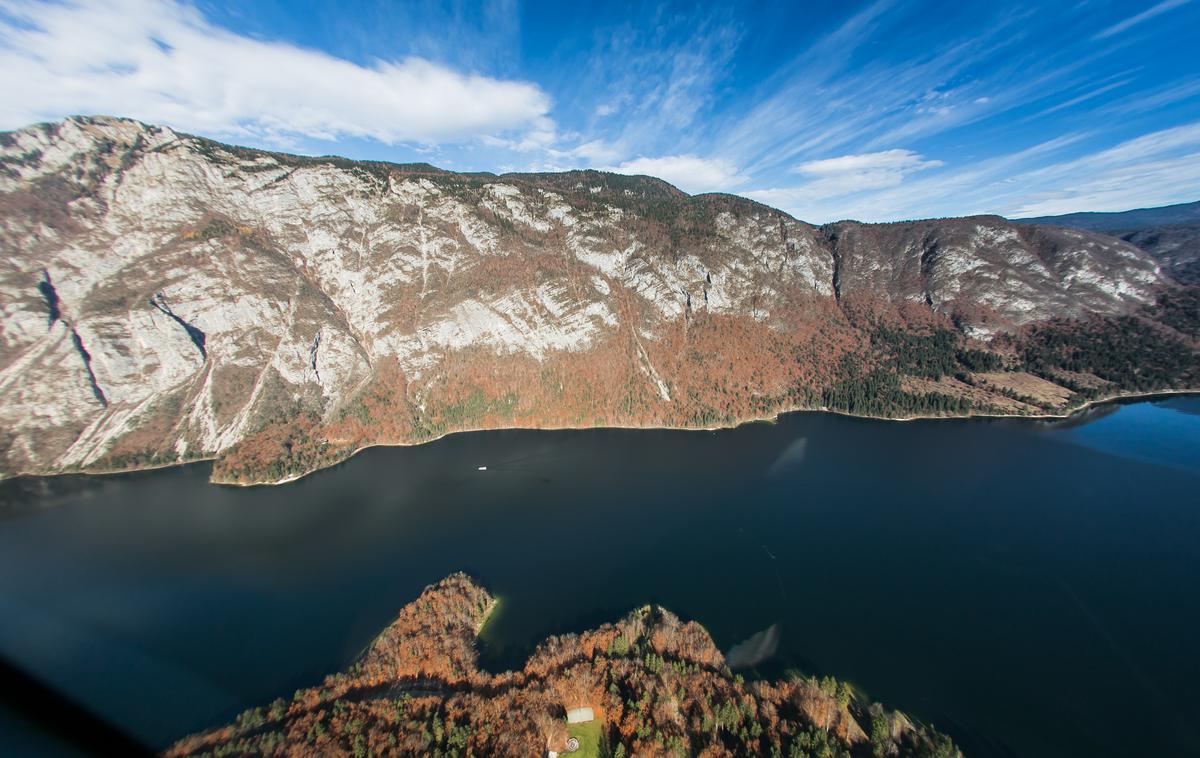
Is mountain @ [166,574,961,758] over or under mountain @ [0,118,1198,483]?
under

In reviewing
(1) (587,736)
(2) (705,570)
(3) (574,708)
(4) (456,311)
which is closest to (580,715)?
(3) (574,708)

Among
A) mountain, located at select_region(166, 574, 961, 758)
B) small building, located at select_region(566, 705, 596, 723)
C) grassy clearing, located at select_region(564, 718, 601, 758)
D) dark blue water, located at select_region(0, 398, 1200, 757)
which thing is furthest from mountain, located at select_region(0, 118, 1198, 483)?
grassy clearing, located at select_region(564, 718, 601, 758)

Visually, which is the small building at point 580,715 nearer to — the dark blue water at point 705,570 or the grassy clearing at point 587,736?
the grassy clearing at point 587,736

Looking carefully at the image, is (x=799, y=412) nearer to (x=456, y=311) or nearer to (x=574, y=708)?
(x=456, y=311)

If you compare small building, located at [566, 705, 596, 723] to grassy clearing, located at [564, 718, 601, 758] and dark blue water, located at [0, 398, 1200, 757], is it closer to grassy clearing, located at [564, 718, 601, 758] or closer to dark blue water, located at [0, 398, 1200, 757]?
grassy clearing, located at [564, 718, 601, 758]

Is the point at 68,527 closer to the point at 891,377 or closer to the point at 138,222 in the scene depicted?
the point at 138,222

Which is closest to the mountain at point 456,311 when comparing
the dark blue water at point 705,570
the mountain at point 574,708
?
the dark blue water at point 705,570

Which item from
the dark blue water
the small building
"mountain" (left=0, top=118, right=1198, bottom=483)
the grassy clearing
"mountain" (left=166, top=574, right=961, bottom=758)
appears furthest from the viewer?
"mountain" (left=0, top=118, right=1198, bottom=483)
